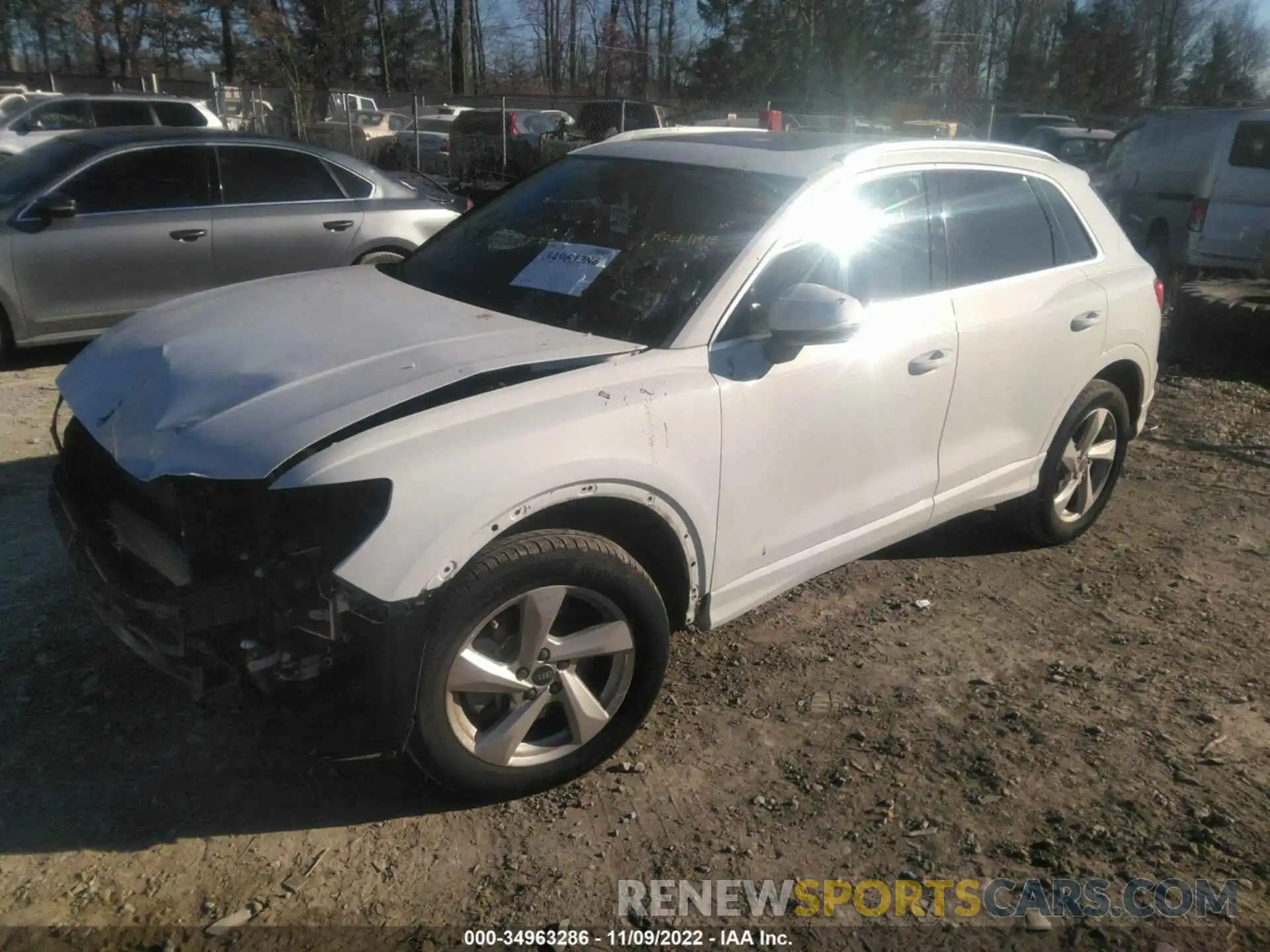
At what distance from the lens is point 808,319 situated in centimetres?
322

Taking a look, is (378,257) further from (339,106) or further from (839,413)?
(339,106)

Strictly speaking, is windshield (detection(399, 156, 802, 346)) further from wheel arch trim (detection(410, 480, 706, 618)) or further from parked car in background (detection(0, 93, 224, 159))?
parked car in background (detection(0, 93, 224, 159))

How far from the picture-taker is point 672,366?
316 centimetres

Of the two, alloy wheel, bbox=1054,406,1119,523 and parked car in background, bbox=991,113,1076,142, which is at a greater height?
parked car in background, bbox=991,113,1076,142

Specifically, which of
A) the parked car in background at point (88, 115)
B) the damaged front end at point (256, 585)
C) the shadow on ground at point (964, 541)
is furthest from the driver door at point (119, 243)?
the parked car in background at point (88, 115)

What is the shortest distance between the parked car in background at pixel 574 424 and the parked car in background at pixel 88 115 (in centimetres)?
1252

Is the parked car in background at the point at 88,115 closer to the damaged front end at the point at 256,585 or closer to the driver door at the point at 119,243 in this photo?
the driver door at the point at 119,243

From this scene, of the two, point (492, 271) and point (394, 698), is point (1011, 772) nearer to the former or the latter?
point (394, 698)

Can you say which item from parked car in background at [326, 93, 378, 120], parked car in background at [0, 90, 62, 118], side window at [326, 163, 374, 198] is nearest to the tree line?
parked car in background at [326, 93, 378, 120]

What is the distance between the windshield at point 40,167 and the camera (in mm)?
6941

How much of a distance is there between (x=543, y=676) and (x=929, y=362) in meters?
1.87

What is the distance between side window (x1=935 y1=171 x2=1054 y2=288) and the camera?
412 cm

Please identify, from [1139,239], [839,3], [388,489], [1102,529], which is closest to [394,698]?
[388,489]

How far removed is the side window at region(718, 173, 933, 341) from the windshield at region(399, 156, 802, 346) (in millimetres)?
147
